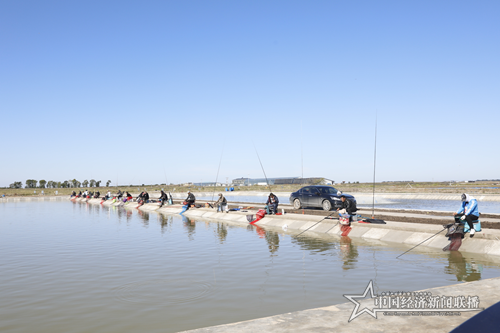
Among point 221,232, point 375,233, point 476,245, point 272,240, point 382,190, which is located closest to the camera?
point 476,245

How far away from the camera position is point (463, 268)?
1195 centimetres

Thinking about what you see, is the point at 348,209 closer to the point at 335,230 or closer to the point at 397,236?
the point at 335,230

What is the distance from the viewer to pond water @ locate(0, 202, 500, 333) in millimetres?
8320

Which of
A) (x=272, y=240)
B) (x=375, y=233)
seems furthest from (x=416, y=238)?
(x=272, y=240)

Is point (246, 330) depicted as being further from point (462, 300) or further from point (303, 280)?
point (303, 280)

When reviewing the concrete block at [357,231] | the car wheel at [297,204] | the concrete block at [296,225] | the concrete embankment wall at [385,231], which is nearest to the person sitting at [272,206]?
the concrete embankment wall at [385,231]

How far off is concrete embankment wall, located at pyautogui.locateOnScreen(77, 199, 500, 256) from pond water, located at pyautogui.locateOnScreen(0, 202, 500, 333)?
2.86 ft

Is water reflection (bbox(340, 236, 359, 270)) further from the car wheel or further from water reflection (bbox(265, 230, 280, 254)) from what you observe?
the car wheel

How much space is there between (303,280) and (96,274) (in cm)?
657

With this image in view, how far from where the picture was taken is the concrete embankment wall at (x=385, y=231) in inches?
571

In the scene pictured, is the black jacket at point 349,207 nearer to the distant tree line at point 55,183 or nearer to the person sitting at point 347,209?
the person sitting at point 347,209

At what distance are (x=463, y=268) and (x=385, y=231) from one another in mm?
6610

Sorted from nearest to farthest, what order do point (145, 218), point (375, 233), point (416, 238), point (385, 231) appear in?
1. point (416, 238)
2. point (385, 231)
3. point (375, 233)
4. point (145, 218)

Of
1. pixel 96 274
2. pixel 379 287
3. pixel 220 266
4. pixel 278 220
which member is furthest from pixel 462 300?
pixel 278 220
